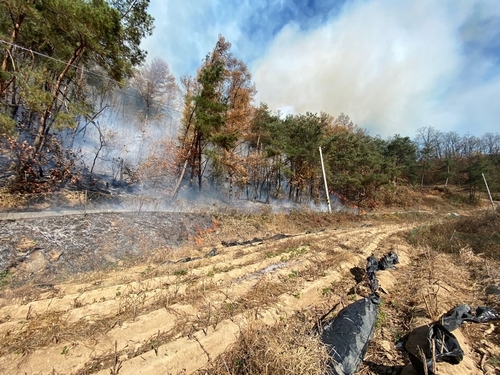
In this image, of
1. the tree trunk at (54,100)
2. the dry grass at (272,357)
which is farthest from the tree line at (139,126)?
the dry grass at (272,357)

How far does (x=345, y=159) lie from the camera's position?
84.4 feet

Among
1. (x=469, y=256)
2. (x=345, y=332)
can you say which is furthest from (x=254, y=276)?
(x=469, y=256)

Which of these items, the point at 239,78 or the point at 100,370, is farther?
the point at 239,78

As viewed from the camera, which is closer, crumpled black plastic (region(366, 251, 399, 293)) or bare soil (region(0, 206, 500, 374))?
bare soil (region(0, 206, 500, 374))

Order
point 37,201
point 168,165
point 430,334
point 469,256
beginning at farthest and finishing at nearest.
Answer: point 168,165
point 37,201
point 469,256
point 430,334

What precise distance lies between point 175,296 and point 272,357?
106 inches

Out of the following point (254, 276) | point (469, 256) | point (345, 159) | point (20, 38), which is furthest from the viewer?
point (345, 159)

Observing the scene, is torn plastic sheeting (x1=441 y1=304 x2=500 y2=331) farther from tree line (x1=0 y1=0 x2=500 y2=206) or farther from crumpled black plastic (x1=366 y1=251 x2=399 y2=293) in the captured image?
tree line (x1=0 y1=0 x2=500 y2=206)

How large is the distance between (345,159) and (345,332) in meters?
25.4

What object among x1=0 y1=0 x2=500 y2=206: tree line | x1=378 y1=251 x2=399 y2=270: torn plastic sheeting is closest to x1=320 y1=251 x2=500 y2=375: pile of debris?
x1=378 y1=251 x2=399 y2=270: torn plastic sheeting

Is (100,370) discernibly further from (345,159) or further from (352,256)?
(345,159)

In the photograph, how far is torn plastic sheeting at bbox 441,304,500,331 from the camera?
319cm

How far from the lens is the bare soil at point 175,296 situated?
283 cm

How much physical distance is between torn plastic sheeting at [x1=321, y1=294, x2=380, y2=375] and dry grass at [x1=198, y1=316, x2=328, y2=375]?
0.20m
